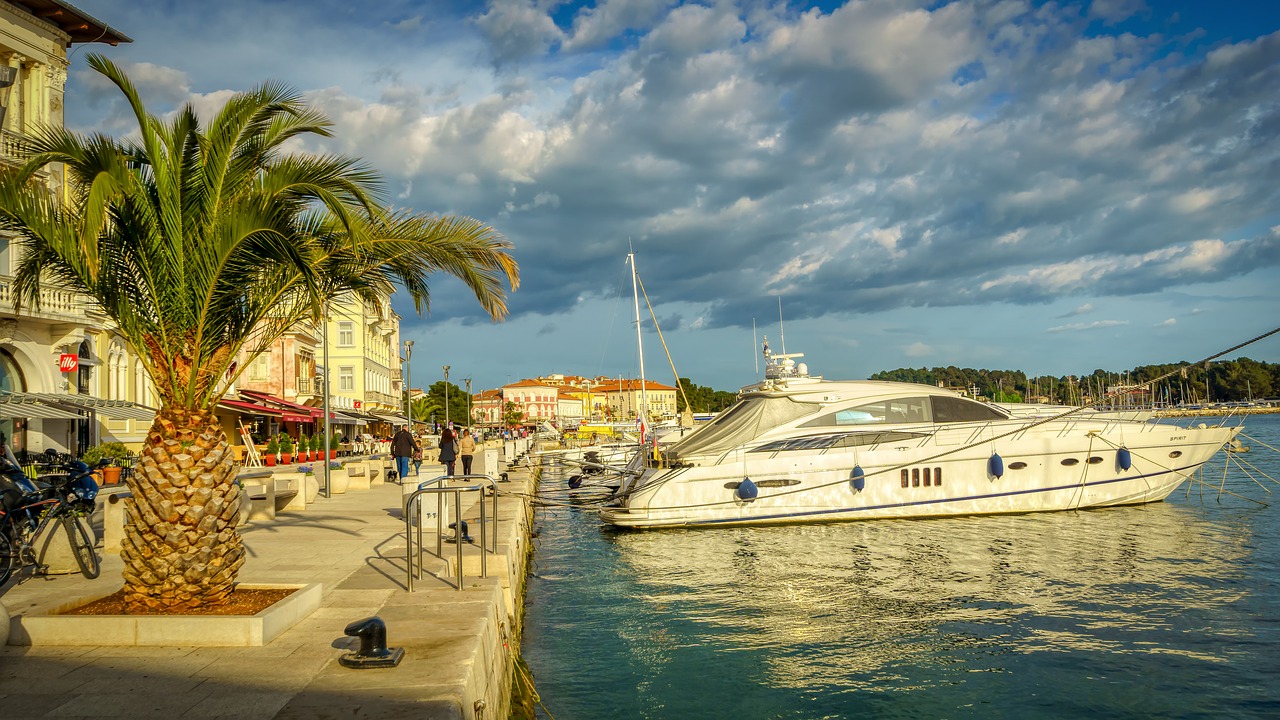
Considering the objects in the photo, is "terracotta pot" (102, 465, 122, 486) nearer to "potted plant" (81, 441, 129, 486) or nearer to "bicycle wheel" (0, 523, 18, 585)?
"potted plant" (81, 441, 129, 486)

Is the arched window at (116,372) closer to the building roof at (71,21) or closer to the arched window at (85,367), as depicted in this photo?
the arched window at (85,367)

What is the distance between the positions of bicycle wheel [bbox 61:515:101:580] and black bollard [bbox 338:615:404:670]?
4.94 meters

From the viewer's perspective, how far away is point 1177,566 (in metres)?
14.2

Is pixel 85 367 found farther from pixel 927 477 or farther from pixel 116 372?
pixel 927 477

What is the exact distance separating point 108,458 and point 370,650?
2191 centimetres

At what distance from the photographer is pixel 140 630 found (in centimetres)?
618

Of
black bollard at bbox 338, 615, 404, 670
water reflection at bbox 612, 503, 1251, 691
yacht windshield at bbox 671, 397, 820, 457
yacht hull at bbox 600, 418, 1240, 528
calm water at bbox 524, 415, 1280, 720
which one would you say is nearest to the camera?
black bollard at bbox 338, 615, 404, 670

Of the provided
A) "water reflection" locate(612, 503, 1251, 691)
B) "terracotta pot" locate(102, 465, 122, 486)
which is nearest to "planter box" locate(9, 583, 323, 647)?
"water reflection" locate(612, 503, 1251, 691)

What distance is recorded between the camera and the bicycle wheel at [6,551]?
812 centimetres

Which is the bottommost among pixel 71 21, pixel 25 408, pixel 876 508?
pixel 876 508

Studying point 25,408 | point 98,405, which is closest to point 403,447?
point 98,405

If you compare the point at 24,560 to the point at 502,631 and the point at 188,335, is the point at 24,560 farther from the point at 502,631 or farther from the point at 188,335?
the point at 502,631

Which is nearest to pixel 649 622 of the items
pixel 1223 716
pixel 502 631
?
pixel 502 631

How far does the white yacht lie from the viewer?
19.5 meters
